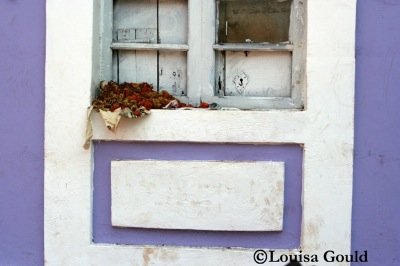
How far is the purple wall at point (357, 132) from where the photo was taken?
3.51 meters

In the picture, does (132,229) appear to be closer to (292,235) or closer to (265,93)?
(292,235)

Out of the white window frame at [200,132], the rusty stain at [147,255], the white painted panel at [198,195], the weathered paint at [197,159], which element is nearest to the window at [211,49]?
the white window frame at [200,132]

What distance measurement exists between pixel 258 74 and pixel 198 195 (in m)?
0.94

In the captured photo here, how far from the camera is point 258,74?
383 centimetres

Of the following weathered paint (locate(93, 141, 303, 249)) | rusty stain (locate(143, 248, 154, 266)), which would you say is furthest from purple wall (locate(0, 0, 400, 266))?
rusty stain (locate(143, 248, 154, 266))

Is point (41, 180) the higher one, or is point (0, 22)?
point (0, 22)

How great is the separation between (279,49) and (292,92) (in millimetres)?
302

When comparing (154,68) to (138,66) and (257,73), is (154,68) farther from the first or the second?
(257,73)

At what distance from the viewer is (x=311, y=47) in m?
3.50

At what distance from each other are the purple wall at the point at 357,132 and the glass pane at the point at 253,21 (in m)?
0.55

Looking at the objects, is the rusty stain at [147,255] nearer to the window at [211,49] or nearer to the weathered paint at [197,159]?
the weathered paint at [197,159]

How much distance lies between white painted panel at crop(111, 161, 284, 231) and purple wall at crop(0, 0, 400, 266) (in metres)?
0.52

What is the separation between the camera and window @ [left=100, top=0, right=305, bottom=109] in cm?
377

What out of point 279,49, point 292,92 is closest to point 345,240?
point 292,92
